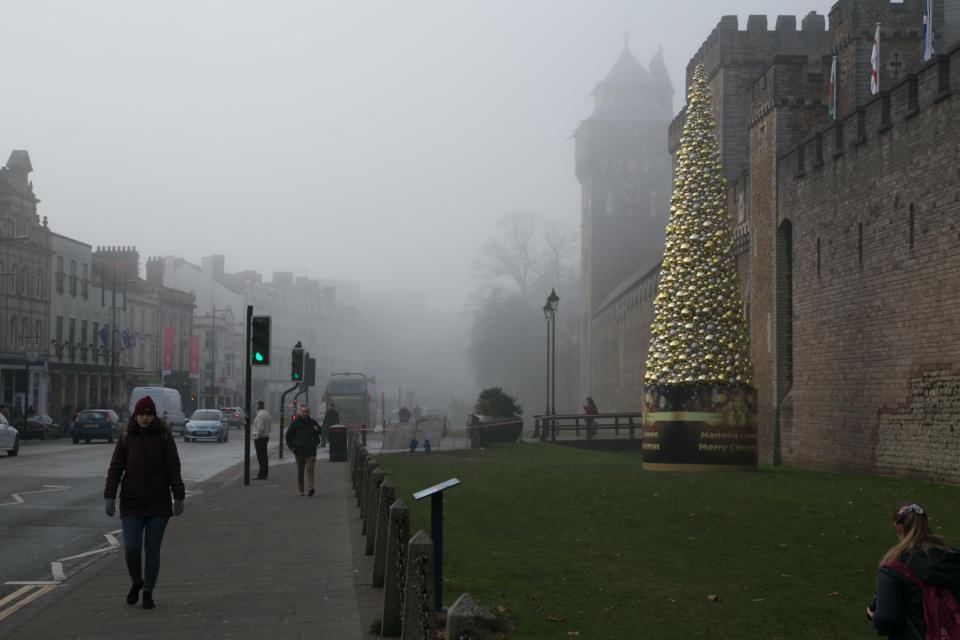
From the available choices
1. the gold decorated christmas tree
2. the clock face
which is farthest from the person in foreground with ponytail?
the clock face

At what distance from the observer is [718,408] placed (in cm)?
2702

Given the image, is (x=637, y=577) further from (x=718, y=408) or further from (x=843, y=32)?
(x=843, y=32)

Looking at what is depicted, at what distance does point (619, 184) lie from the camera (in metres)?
99.2

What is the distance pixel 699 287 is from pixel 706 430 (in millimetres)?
3117

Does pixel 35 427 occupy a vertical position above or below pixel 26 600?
above

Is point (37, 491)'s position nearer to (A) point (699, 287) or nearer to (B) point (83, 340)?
(A) point (699, 287)

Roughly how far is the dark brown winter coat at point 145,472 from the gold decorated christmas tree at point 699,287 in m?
17.8

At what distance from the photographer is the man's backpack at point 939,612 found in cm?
555

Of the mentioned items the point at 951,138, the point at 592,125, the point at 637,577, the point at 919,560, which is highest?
the point at 592,125

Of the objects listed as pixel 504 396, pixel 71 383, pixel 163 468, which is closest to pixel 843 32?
pixel 504 396

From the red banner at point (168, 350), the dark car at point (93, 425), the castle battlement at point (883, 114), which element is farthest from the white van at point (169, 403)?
the castle battlement at point (883, 114)

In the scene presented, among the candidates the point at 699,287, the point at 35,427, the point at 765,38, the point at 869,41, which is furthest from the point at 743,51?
the point at 35,427

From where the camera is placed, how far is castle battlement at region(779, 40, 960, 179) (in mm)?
21812

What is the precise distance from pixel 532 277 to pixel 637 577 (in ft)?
301
